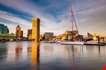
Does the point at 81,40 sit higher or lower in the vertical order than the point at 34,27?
lower

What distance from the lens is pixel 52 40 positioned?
222ft

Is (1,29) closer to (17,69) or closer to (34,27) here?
(34,27)

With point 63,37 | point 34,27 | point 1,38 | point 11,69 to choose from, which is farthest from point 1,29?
point 11,69

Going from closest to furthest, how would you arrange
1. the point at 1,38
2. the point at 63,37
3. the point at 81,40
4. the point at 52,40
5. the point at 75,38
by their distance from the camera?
the point at 81,40, the point at 75,38, the point at 63,37, the point at 1,38, the point at 52,40

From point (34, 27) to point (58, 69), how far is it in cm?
4198

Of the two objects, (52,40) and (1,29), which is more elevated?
(1,29)

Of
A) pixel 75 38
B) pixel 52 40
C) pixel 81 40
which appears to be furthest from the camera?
pixel 52 40

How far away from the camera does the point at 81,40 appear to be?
42.8 metres

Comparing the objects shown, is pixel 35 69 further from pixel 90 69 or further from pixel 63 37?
pixel 63 37

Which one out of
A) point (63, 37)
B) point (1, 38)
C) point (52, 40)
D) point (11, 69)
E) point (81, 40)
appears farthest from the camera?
point (52, 40)

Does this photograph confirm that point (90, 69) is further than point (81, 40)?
No

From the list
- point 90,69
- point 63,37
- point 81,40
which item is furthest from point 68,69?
point 63,37

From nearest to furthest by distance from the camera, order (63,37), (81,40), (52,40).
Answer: (81,40) < (63,37) < (52,40)

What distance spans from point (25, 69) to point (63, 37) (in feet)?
144
